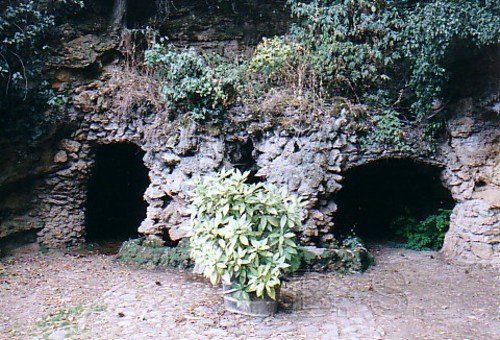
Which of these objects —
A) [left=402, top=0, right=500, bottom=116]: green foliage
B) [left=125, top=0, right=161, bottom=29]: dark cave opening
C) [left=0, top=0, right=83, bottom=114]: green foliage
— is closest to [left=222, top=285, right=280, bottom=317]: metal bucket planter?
[left=402, top=0, right=500, bottom=116]: green foliage

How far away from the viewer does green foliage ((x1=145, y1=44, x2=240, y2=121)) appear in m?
8.09

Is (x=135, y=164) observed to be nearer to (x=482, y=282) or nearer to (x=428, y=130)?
(x=428, y=130)

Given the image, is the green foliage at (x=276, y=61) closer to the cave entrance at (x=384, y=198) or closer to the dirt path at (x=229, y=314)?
the cave entrance at (x=384, y=198)

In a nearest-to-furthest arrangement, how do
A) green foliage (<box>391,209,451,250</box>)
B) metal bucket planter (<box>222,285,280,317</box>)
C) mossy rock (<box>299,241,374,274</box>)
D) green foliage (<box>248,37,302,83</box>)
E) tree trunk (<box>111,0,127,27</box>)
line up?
1. metal bucket planter (<box>222,285,280,317</box>)
2. mossy rock (<box>299,241,374,274</box>)
3. green foliage (<box>248,37,302,83</box>)
4. green foliage (<box>391,209,451,250</box>)
5. tree trunk (<box>111,0,127,27</box>)

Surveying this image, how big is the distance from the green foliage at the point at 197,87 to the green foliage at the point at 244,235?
2.66 metres

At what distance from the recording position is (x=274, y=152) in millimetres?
8078

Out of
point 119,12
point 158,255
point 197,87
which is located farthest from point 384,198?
point 119,12

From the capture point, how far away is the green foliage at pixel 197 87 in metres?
8.09

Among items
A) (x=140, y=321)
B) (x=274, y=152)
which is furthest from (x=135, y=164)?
(x=140, y=321)

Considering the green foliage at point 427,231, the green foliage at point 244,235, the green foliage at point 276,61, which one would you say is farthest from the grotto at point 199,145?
the green foliage at point 244,235

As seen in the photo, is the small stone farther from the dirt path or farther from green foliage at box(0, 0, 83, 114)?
the dirt path

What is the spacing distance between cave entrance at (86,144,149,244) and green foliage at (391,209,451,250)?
590 centimetres

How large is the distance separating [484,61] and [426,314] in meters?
4.68

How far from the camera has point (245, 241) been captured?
5.38 meters
